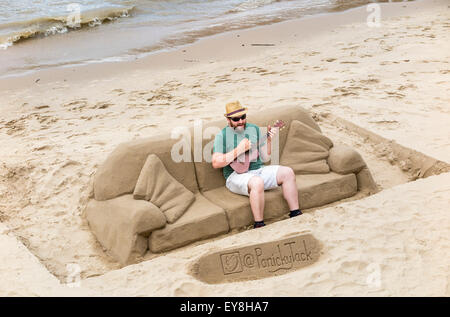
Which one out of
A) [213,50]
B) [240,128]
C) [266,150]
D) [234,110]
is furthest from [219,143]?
[213,50]

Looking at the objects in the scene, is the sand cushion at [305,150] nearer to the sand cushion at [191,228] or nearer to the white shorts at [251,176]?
the white shorts at [251,176]

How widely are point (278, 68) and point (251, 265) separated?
19.0 ft

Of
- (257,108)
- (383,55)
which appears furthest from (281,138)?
(383,55)

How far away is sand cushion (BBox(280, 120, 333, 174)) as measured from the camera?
19.1 feet

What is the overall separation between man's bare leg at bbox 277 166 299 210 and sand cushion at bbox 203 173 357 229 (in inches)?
3.8

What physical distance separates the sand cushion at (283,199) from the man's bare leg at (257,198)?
112mm

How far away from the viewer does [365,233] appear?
4.72 meters

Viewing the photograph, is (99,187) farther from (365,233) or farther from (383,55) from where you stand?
(383,55)

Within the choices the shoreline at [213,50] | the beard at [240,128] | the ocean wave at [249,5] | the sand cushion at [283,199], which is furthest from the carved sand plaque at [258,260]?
the ocean wave at [249,5]

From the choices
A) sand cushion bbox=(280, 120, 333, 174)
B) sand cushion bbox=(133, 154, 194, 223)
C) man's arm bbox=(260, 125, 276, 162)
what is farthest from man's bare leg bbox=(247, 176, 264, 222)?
sand cushion bbox=(280, 120, 333, 174)

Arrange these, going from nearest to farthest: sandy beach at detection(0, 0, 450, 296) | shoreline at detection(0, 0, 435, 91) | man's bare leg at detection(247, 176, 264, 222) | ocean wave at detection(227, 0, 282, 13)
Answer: sandy beach at detection(0, 0, 450, 296) → man's bare leg at detection(247, 176, 264, 222) → shoreline at detection(0, 0, 435, 91) → ocean wave at detection(227, 0, 282, 13)

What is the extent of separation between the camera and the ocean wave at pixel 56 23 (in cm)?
1375

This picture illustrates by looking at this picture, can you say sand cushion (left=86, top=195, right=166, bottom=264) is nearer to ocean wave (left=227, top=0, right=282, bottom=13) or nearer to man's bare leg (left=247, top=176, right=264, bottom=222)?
man's bare leg (left=247, top=176, right=264, bottom=222)

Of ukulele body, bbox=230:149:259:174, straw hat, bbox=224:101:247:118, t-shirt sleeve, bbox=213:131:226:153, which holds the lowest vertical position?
ukulele body, bbox=230:149:259:174
